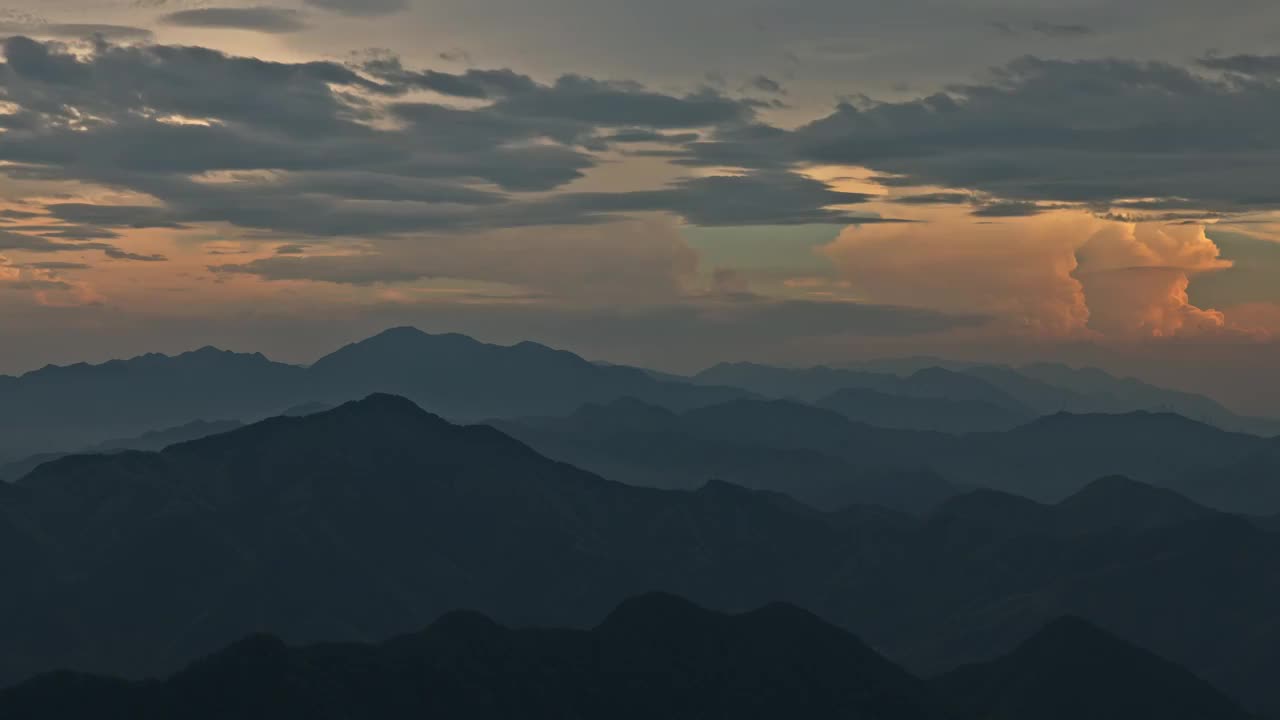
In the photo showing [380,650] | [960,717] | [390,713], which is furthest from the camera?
[960,717]

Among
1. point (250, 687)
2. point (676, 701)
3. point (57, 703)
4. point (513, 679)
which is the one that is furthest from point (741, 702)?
point (57, 703)

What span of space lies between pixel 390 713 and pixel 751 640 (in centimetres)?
5382

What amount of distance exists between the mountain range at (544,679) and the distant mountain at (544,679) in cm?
16

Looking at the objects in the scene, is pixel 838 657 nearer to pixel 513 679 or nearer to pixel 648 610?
pixel 648 610

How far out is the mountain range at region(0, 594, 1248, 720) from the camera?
511 ft

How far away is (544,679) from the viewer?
177 m

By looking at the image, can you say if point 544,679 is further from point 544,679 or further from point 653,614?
point 653,614

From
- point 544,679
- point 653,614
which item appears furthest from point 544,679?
point 653,614

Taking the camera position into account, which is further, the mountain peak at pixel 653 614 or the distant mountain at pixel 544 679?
the mountain peak at pixel 653 614

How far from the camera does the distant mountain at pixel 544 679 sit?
15562cm

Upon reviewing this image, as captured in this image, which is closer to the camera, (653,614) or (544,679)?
(544,679)

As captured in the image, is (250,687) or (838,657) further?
(838,657)

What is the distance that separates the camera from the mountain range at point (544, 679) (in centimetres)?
15562

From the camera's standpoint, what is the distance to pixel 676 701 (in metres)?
183
